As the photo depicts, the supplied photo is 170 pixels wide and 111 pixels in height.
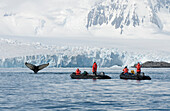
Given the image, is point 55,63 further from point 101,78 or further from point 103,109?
point 103,109

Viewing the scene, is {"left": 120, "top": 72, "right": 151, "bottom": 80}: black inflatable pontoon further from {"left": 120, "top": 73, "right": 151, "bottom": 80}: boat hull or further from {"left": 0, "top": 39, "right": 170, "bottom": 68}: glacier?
{"left": 0, "top": 39, "right": 170, "bottom": 68}: glacier

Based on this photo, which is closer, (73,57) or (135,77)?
(135,77)

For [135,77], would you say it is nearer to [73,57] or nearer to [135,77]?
[135,77]

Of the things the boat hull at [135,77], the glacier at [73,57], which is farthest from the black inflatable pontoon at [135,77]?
the glacier at [73,57]

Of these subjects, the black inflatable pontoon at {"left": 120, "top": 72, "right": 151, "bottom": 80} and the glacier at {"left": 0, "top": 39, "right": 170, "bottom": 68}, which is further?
the glacier at {"left": 0, "top": 39, "right": 170, "bottom": 68}

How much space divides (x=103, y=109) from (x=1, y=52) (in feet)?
497

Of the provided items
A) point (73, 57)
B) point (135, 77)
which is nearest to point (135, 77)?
point (135, 77)

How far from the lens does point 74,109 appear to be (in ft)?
64.4

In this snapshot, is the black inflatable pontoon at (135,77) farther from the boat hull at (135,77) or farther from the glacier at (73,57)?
the glacier at (73,57)

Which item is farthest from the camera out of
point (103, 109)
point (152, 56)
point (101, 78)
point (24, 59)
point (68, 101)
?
point (152, 56)

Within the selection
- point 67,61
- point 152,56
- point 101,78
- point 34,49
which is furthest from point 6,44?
point 101,78

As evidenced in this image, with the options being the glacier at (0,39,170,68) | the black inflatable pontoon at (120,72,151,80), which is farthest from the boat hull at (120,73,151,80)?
the glacier at (0,39,170,68)

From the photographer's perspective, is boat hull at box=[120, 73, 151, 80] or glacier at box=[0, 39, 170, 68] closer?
boat hull at box=[120, 73, 151, 80]

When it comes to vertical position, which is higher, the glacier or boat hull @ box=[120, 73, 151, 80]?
the glacier
